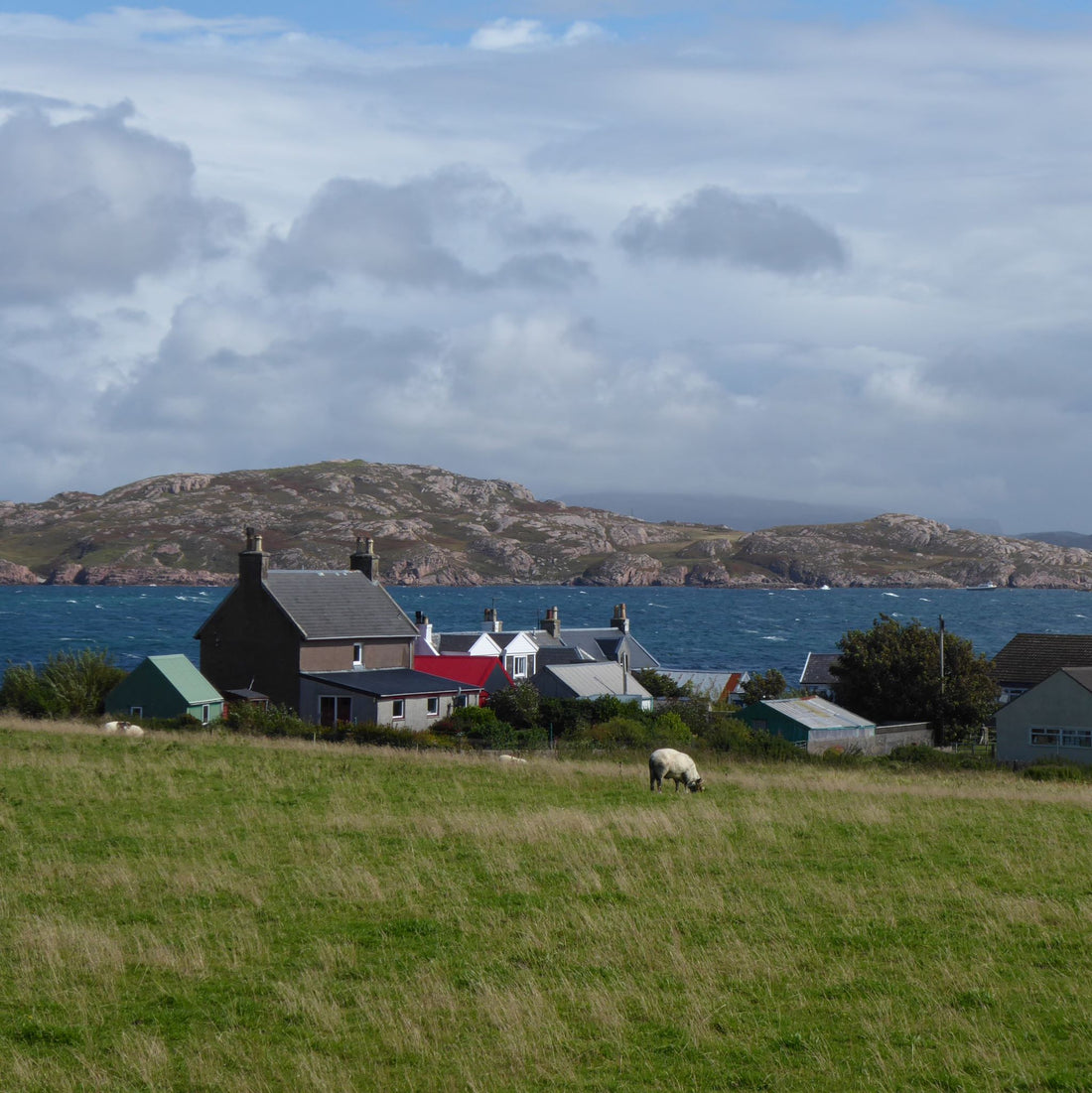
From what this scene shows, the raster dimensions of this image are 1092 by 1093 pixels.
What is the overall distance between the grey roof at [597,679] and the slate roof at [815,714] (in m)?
12.6

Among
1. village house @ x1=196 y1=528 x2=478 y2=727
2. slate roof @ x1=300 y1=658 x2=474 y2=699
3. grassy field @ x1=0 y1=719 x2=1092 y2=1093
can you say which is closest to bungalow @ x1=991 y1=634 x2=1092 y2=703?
slate roof @ x1=300 y1=658 x2=474 y2=699

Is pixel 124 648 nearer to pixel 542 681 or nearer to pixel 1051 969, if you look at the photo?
pixel 542 681

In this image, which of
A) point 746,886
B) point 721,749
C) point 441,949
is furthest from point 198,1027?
point 721,749

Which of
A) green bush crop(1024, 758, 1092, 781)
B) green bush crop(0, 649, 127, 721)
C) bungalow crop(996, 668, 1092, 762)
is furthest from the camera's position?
bungalow crop(996, 668, 1092, 762)

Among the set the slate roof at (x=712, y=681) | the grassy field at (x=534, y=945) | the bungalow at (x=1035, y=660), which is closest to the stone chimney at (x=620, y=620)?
the slate roof at (x=712, y=681)

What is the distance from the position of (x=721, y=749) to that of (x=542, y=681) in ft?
91.4

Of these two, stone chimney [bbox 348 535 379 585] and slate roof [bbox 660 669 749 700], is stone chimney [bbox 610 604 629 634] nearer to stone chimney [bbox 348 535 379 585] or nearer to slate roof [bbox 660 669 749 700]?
slate roof [bbox 660 669 749 700]

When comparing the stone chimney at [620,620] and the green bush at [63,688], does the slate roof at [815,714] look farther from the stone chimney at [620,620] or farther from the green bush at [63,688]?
the stone chimney at [620,620]

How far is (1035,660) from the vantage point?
7819 cm

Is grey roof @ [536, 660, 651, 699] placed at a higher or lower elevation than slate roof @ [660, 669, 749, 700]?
higher

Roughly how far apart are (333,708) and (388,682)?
309 cm

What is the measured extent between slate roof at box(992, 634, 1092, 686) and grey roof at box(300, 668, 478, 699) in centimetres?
3537

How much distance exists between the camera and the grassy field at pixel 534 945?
10.7 meters

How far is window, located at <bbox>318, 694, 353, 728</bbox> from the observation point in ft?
196
